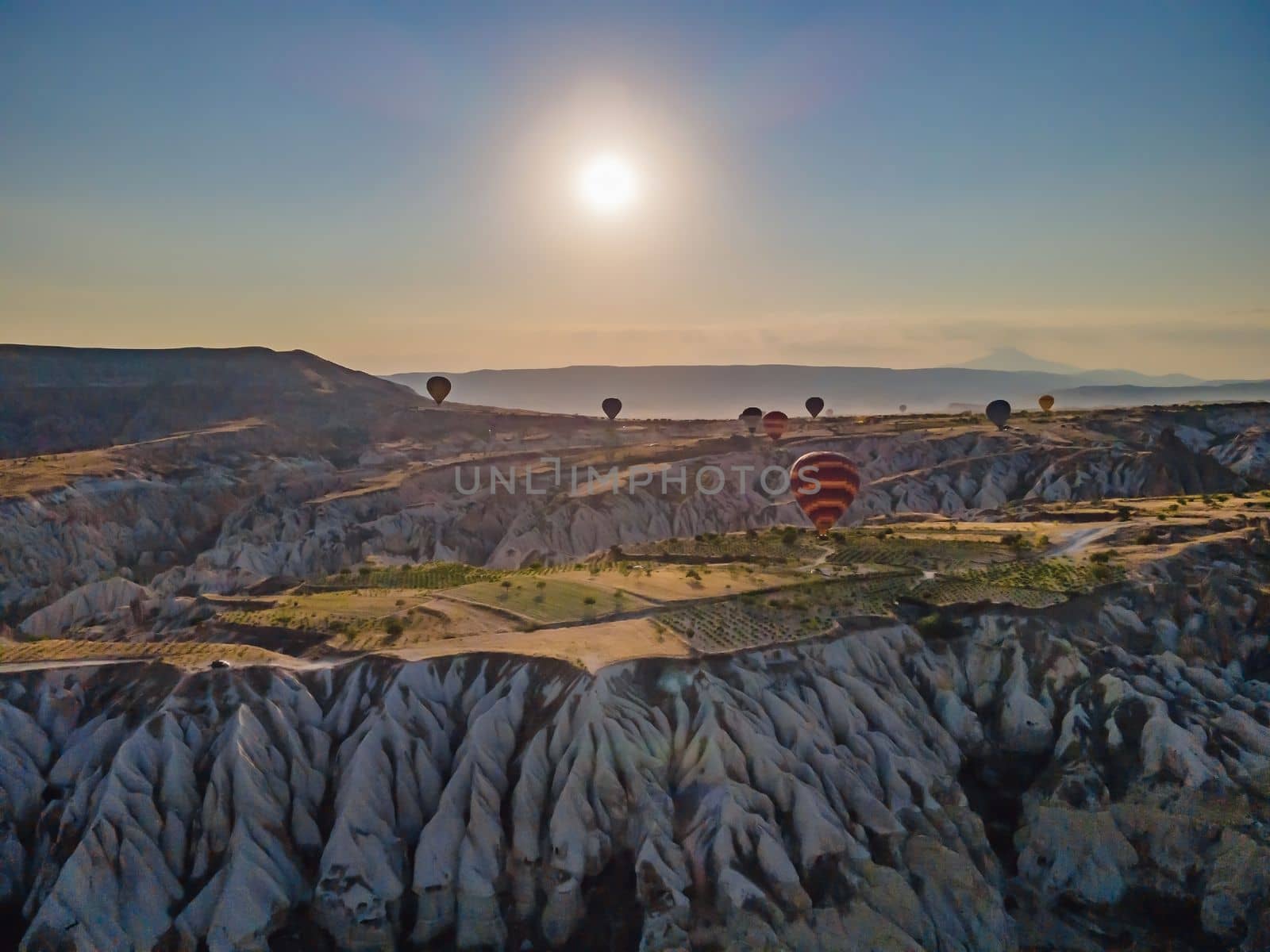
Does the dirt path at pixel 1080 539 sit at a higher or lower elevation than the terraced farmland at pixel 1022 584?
higher

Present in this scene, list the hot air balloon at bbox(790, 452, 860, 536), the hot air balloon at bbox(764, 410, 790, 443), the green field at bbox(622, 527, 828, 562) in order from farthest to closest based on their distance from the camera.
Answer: the hot air balloon at bbox(764, 410, 790, 443) < the hot air balloon at bbox(790, 452, 860, 536) < the green field at bbox(622, 527, 828, 562)

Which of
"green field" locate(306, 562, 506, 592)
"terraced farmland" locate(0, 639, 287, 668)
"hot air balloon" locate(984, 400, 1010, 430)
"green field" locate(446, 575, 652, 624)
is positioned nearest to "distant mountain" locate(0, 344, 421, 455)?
"green field" locate(306, 562, 506, 592)

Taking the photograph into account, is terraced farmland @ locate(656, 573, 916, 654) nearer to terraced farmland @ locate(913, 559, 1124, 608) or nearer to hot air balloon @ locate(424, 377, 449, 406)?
terraced farmland @ locate(913, 559, 1124, 608)

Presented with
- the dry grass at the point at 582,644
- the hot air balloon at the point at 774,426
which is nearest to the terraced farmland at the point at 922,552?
the dry grass at the point at 582,644

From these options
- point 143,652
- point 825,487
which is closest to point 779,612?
point 825,487

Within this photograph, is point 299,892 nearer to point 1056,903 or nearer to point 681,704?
point 681,704

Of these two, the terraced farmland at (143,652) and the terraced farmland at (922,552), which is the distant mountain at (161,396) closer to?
the terraced farmland at (143,652)

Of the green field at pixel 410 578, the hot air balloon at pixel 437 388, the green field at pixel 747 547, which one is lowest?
the green field at pixel 410 578
